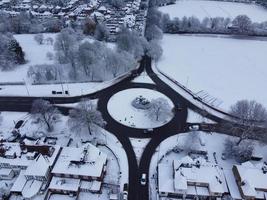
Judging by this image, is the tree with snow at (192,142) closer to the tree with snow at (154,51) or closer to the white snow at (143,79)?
the white snow at (143,79)

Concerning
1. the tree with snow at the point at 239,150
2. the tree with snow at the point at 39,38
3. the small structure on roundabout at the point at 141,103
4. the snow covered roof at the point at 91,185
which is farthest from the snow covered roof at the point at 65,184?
the tree with snow at the point at 39,38

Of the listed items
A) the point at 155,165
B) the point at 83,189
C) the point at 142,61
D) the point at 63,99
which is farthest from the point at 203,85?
the point at 83,189

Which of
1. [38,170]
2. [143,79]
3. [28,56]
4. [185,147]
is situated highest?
[28,56]

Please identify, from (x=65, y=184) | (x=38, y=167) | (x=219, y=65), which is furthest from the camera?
(x=219, y=65)

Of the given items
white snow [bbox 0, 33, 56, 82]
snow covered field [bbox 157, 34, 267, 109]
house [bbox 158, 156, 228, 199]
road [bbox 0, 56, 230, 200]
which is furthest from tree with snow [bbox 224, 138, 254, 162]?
white snow [bbox 0, 33, 56, 82]

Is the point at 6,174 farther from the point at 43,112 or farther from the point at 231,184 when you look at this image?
the point at 231,184

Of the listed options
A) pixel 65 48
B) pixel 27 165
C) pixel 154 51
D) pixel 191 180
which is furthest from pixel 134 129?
pixel 65 48
